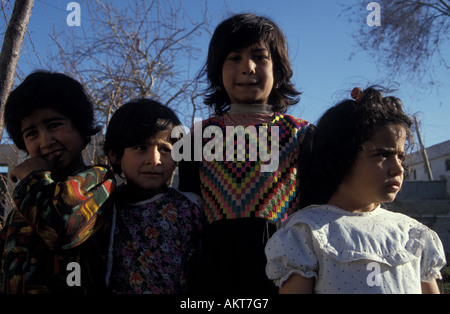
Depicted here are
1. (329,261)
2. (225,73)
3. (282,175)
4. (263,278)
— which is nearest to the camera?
(329,261)

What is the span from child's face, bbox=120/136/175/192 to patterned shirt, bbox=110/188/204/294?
8cm

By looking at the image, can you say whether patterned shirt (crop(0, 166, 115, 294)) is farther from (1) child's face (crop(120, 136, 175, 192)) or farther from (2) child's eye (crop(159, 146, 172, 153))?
(2) child's eye (crop(159, 146, 172, 153))

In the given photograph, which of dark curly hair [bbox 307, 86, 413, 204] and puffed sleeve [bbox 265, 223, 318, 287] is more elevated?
dark curly hair [bbox 307, 86, 413, 204]

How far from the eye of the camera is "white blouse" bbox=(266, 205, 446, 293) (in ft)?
4.19

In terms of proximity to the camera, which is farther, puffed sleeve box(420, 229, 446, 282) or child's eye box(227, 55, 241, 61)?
child's eye box(227, 55, 241, 61)

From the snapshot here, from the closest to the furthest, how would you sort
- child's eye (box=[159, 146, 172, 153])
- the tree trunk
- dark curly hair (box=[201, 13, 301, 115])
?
child's eye (box=[159, 146, 172, 153])
dark curly hair (box=[201, 13, 301, 115])
the tree trunk

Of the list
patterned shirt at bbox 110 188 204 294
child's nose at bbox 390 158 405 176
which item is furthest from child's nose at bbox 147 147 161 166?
child's nose at bbox 390 158 405 176

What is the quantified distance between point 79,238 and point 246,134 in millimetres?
787

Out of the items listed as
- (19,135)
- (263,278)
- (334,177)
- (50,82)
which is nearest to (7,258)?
(19,135)

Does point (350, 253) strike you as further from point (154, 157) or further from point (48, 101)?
point (48, 101)

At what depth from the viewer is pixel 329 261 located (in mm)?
1290

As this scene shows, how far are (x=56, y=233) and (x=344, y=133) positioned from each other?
1030mm

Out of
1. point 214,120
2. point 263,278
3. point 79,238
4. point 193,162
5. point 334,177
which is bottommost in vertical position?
point 263,278

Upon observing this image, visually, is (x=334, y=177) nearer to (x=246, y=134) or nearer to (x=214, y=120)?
(x=246, y=134)
